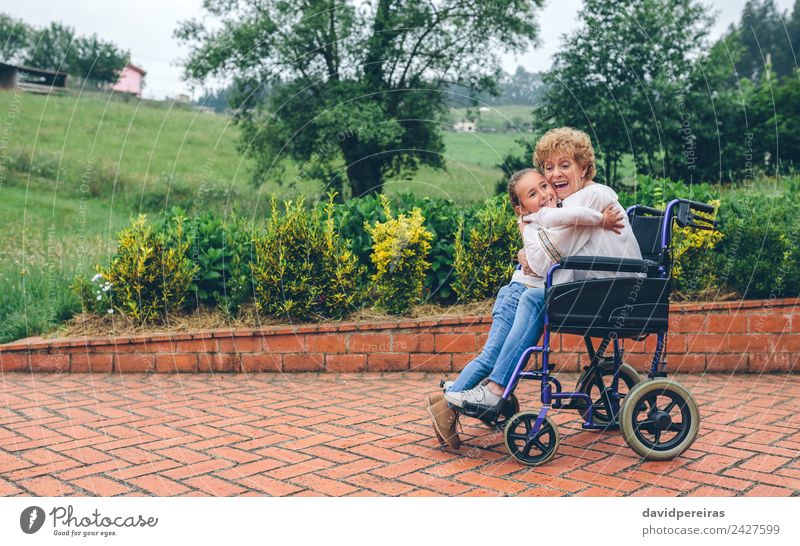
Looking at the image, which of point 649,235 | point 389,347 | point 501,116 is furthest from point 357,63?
point 649,235

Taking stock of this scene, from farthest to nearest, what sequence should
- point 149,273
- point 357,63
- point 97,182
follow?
point 97,182 → point 357,63 → point 149,273

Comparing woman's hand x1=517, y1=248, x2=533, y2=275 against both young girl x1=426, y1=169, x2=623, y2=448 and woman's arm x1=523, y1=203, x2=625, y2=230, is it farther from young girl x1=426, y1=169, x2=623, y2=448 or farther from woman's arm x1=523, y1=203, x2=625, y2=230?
woman's arm x1=523, y1=203, x2=625, y2=230

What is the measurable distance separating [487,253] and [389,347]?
3.02ft

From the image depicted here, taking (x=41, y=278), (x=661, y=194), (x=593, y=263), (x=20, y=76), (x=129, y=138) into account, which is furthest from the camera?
(x=129, y=138)

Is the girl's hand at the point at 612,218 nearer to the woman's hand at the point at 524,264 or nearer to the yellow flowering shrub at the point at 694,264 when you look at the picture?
the woman's hand at the point at 524,264

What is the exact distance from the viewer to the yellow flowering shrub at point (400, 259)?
507 cm

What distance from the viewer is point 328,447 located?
132 inches

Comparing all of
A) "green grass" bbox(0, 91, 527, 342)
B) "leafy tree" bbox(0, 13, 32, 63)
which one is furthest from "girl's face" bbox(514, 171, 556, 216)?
"leafy tree" bbox(0, 13, 32, 63)

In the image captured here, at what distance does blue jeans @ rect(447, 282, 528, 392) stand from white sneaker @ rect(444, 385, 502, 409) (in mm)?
33

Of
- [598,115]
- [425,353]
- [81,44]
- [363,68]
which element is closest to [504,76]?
[363,68]

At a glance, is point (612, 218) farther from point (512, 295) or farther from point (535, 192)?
point (512, 295)

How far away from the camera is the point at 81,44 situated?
11477 millimetres
